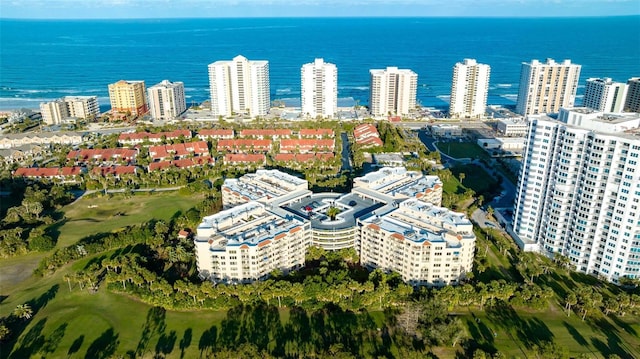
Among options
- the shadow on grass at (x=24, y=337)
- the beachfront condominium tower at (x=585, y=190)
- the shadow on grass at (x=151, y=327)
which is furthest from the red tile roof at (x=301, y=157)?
the shadow on grass at (x=24, y=337)

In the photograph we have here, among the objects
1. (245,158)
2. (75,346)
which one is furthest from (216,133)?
(75,346)

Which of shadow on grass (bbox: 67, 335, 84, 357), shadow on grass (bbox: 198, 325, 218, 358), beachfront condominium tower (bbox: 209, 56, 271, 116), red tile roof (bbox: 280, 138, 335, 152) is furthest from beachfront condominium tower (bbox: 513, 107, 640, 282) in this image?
beachfront condominium tower (bbox: 209, 56, 271, 116)

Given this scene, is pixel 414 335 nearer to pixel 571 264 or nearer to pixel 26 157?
pixel 571 264

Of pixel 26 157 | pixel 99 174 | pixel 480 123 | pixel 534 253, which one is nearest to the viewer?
pixel 534 253

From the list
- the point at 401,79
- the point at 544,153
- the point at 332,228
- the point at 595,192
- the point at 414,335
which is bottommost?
the point at 414,335

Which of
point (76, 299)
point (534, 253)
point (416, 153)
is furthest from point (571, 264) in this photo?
point (76, 299)

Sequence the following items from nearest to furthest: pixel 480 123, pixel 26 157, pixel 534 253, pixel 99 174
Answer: pixel 534 253 → pixel 99 174 → pixel 26 157 → pixel 480 123

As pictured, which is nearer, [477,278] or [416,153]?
[477,278]
